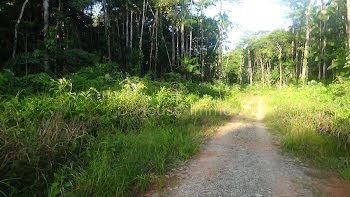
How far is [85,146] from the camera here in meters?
3.63

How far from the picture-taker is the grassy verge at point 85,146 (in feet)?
8.47

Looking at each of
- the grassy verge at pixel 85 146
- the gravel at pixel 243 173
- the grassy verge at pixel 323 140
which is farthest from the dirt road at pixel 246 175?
the grassy verge at pixel 85 146

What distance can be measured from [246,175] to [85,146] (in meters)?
2.76

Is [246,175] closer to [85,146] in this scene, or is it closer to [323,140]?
[323,140]

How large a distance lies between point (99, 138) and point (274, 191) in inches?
130

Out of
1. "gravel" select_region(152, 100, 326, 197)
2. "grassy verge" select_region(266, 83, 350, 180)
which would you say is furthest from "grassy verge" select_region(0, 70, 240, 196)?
"grassy verge" select_region(266, 83, 350, 180)

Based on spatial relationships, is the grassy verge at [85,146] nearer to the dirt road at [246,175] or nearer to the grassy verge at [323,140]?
the dirt road at [246,175]

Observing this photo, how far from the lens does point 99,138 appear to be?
4301mm

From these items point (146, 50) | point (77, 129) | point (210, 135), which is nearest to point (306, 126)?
point (210, 135)

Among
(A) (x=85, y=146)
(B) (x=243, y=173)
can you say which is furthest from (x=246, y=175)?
(A) (x=85, y=146)

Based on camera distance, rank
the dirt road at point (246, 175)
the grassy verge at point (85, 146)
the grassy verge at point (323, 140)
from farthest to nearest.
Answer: the grassy verge at point (323, 140)
the dirt road at point (246, 175)
the grassy verge at point (85, 146)

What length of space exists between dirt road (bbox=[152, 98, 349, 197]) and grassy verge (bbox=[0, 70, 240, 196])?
0.45m

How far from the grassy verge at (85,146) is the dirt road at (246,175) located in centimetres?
45

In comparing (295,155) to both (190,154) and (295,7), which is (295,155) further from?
(295,7)
